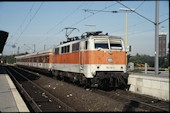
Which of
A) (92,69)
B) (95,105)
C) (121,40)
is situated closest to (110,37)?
(121,40)

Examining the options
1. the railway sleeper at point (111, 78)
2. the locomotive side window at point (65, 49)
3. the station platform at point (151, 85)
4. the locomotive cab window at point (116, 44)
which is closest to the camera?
the station platform at point (151, 85)

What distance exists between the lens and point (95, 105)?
11898mm

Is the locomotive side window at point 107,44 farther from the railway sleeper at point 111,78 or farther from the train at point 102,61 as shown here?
the railway sleeper at point 111,78

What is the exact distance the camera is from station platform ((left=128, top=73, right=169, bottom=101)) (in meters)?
13.2

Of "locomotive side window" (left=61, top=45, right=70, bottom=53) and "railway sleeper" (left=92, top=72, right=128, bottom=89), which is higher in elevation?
"locomotive side window" (left=61, top=45, right=70, bottom=53)

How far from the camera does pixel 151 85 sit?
14266 millimetres

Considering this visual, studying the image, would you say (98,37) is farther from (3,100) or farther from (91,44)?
(3,100)

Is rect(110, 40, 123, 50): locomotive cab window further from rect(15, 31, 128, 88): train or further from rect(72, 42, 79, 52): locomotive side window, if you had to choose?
rect(72, 42, 79, 52): locomotive side window

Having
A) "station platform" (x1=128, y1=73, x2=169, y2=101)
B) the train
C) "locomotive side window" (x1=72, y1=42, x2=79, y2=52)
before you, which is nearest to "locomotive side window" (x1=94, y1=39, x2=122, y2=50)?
the train

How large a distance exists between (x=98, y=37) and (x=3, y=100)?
22.5ft

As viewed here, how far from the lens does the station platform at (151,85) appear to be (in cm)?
1317

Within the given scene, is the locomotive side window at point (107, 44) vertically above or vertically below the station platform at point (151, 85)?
above

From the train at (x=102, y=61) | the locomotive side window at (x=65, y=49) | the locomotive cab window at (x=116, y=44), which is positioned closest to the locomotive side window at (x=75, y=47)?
the train at (x=102, y=61)

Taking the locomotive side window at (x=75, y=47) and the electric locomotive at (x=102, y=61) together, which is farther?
the locomotive side window at (x=75, y=47)
